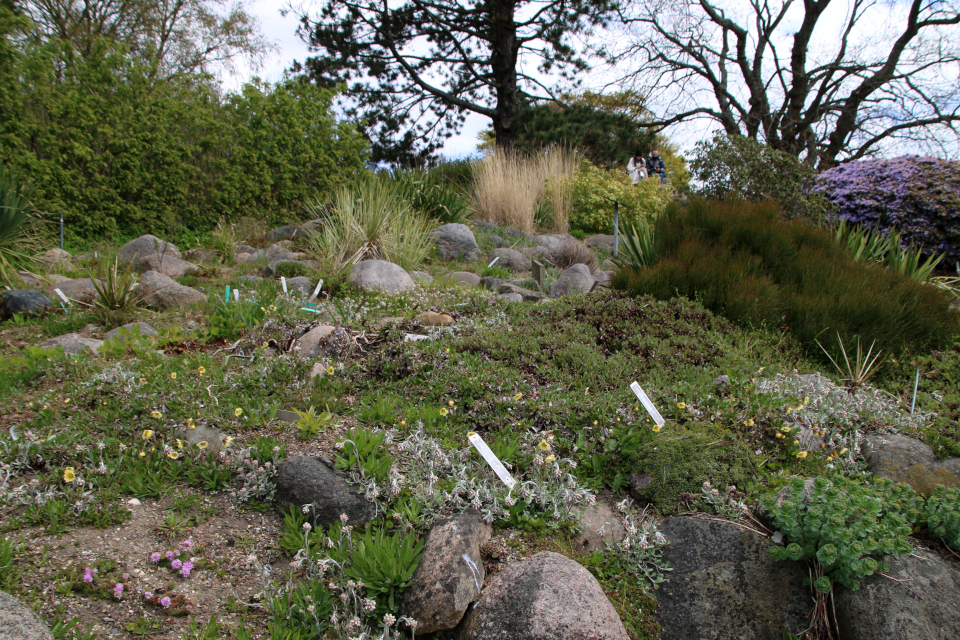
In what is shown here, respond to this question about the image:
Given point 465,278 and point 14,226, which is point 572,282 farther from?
point 14,226

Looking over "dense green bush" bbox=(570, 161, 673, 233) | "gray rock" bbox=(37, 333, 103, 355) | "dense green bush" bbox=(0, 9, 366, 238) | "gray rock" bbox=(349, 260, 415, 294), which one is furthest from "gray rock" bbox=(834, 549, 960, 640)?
"dense green bush" bbox=(0, 9, 366, 238)

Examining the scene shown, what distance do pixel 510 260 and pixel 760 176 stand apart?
3.84 m

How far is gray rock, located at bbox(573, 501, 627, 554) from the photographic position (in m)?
2.48

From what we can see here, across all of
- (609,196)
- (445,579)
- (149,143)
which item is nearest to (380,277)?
(445,579)

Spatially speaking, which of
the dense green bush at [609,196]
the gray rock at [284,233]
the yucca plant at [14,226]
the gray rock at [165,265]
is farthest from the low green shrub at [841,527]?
the dense green bush at [609,196]

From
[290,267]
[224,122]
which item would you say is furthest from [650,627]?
[224,122]

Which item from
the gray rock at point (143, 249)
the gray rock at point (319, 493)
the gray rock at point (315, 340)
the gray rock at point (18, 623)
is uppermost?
the gray rock at point (143, 249)

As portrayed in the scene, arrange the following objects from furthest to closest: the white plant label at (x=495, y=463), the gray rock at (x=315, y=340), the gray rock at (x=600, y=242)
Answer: the gray rock at (x=600, y=242)
the gray rock at (x=315, y=340)
the white plant label at (x=495, y=463)

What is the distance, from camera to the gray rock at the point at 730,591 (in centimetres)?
211

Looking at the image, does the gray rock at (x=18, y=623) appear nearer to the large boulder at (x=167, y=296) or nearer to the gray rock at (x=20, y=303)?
the large boulder at (x=167, y=296)

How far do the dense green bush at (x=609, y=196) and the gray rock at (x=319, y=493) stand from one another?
→ 29.4 ft

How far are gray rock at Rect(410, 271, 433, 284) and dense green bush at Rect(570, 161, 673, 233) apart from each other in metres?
4.83

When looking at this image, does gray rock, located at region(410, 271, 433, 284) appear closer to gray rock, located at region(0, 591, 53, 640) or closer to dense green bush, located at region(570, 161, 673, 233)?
dense green bush, located at region(570, 161, 673, 233)

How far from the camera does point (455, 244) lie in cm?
872
